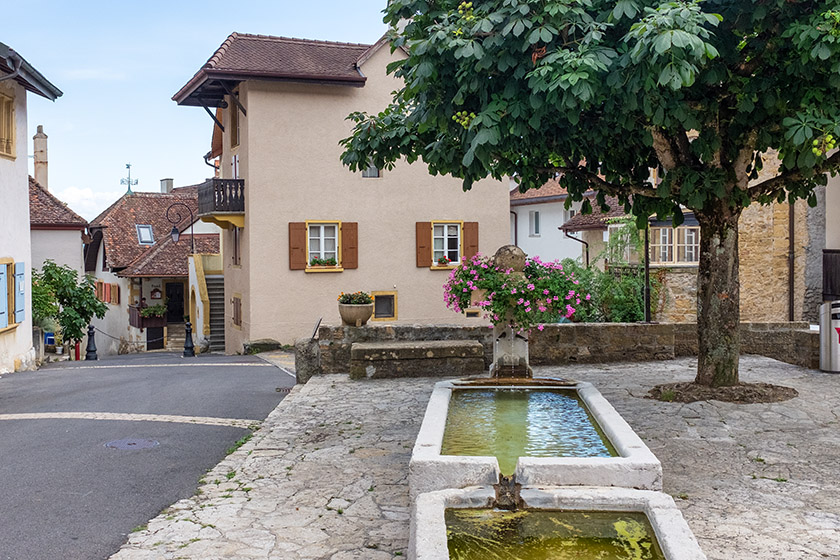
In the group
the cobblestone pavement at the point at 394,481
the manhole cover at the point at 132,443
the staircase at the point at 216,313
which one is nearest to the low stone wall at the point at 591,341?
the cobblestone pavement at the point at 394,481

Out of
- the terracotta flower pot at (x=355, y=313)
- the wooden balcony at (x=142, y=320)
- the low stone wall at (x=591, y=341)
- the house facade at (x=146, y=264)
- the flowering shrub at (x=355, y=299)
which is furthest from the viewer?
the wooden balcony at (x=142, y=320)

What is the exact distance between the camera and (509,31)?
24.0 feet

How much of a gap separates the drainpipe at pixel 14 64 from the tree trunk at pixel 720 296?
13361 mm

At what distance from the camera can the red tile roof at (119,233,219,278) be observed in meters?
32.7

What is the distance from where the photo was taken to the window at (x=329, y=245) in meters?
22.9

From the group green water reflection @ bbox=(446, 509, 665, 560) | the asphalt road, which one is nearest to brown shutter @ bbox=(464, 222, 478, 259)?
the asphalt road

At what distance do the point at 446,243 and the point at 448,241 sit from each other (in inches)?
3.7

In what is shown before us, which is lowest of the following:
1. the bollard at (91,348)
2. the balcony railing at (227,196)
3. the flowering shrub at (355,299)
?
the bollard at (91,348)

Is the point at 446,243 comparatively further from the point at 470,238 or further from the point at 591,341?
the point at 591,341

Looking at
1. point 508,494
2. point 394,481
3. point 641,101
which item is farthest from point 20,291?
point 508,494

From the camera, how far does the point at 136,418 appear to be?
9.90 m

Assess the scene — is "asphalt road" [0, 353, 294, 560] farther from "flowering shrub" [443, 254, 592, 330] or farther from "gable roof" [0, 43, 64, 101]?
"gable roof" [0, 43, 64, 101]

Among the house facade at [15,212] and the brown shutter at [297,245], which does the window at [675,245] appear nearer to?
the brown shutter at [297,245]

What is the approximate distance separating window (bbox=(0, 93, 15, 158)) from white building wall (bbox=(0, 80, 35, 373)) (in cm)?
15
